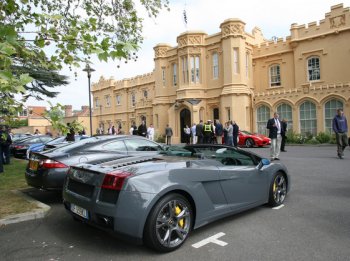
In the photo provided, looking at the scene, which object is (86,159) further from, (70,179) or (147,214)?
(147,214)

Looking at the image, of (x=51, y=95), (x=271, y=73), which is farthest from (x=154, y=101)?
(x=51, y=95)

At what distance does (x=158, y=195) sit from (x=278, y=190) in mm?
3000

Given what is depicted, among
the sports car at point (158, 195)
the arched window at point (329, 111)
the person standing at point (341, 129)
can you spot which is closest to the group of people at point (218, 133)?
the person standing at point (341, 129)

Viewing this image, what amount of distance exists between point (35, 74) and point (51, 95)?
9.03 ft

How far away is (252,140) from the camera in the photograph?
19781 millimetres

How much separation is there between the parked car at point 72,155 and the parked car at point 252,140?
517 inches

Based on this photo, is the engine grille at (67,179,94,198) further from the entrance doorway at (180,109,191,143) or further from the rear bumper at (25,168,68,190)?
the entrance doorway at (180,109,191,143)

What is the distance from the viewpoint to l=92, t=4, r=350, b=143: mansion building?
23.5 metres

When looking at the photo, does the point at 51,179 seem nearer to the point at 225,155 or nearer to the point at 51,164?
the point at 51,164

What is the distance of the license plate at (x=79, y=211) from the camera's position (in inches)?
151

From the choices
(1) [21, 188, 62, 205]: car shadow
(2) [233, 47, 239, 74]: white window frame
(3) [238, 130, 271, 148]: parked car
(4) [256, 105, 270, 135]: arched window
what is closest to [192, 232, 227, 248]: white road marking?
(1) [21, 188, 62, 205]: car shadow

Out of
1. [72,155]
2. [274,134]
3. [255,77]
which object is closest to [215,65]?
[255,77]

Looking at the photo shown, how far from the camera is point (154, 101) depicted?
3269 centimetres

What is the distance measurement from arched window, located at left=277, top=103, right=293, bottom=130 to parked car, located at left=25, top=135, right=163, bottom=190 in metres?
19.3
